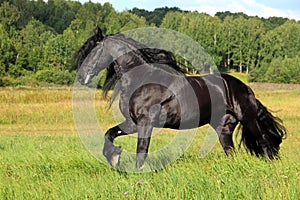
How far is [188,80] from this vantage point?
743cm

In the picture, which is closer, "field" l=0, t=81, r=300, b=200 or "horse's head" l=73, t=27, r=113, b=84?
"field" l=0, t=81, r=300, b=200

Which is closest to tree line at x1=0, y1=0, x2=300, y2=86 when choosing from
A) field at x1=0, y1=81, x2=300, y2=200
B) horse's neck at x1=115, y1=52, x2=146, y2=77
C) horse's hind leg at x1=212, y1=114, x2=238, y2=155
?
horse's hind leg at x1=212, y1=114, x2=238, y2=155

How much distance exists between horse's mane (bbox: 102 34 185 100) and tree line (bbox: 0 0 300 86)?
2127 inches

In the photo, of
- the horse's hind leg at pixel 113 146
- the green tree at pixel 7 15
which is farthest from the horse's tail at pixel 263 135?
the green tree at pixel 7 15

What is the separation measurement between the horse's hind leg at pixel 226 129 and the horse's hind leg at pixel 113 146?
1.74 m

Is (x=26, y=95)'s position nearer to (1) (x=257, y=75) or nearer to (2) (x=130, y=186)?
(2) (x=130, y=186)

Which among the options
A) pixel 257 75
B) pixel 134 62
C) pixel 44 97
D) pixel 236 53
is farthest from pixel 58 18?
pixel 134 62

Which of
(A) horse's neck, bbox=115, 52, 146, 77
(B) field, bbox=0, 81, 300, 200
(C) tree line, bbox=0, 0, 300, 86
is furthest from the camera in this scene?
(C) tree line, bbox=0, 0, 300, 86

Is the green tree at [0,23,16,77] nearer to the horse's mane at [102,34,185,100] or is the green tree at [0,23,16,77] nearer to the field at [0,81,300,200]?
the horse's mane at [102,34,185,100]

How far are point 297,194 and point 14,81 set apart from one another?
64.7m

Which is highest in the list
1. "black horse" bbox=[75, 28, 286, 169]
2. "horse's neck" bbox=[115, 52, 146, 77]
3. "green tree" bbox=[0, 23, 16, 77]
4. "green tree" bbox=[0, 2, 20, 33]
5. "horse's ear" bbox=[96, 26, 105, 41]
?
"horse's ear" bbox=[96, 26, 105, 41]

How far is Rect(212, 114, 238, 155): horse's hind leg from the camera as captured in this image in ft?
26.5

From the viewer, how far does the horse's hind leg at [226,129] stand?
807 centimetres

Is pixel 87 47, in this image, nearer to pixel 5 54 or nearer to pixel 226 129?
pixel 226 129
